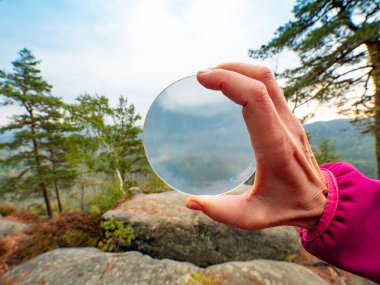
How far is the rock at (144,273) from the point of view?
3031mm

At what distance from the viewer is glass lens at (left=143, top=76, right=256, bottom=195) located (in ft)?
5.35

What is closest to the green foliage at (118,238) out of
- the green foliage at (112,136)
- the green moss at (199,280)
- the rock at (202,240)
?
the rock at (202,240)

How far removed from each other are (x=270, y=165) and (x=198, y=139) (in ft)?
2.30

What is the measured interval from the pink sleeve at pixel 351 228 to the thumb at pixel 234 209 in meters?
0.37

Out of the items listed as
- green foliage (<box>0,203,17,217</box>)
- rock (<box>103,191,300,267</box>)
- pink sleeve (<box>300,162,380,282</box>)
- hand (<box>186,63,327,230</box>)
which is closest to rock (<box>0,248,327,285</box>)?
rock (<box>103,191,300,267</box>)

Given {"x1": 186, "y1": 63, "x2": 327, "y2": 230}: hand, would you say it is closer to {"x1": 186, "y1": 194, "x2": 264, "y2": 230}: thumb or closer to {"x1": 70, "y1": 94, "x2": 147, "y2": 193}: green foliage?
{"x1": 186, "y1": 194, "x2": 264, "y2": 230}: thumb

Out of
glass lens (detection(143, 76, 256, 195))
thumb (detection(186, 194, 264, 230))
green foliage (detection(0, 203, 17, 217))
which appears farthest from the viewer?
green foliage (detection(0, 203, 17, 217))

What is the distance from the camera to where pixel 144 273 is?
3.12m

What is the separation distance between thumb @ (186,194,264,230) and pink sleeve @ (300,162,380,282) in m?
0.37

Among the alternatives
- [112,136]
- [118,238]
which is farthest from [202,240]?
[112,136]

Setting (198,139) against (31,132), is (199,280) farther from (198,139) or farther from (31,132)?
(31,132)

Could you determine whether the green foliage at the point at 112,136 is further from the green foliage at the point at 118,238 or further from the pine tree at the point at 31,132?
the green foliage at the point at 118,238

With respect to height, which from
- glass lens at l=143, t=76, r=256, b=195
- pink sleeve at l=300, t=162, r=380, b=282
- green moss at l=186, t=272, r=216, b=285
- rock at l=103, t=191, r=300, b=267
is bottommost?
rock at l=103, t=191, r=300, b=267

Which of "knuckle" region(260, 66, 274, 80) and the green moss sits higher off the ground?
"knuckle" region(260, 66, 274, 80)
